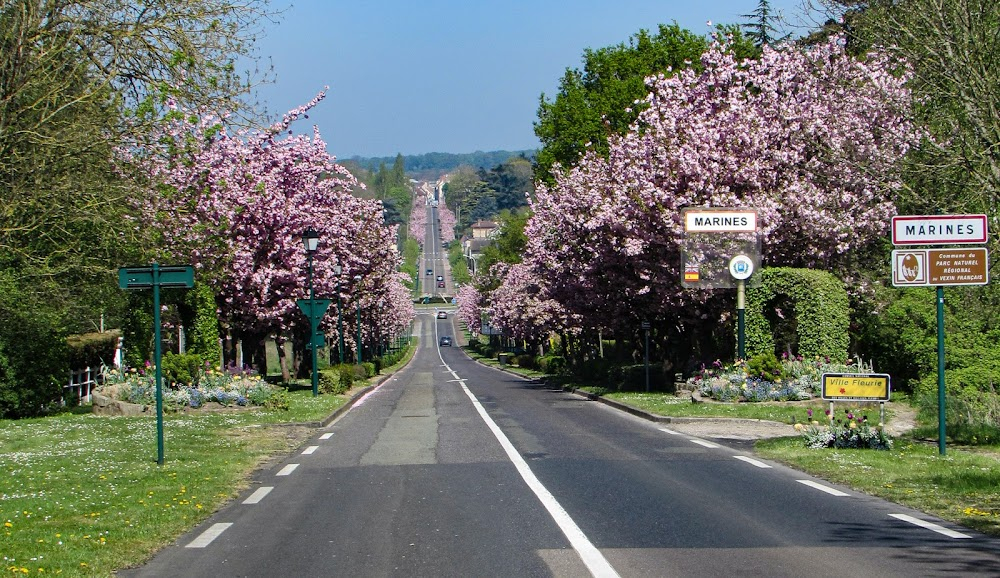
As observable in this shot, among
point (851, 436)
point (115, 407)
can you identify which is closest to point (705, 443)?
point (851, 436)

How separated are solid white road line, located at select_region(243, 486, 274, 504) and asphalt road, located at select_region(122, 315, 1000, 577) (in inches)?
1.3

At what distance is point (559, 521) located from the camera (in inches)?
383

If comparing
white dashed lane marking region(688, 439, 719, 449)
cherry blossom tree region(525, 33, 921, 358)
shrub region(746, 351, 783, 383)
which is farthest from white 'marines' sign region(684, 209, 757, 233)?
white dashed lane marking region(688, 439, 719, 449)

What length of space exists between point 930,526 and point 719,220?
58.8 feet

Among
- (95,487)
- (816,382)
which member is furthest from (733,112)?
(95,487)

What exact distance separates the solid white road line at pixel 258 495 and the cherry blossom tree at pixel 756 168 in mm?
20196

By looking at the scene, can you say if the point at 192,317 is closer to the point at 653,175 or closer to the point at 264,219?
the point at 264,219

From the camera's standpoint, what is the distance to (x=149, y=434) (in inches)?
725

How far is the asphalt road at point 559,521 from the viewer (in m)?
7.89

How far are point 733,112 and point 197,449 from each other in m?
20.8

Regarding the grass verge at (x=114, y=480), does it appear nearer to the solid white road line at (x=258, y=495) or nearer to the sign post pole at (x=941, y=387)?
the solid white road line at (x=258, y=495)

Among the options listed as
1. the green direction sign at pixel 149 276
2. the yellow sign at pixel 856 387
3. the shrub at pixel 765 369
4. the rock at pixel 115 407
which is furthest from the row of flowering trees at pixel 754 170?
the green direction sign at pixel 149 276

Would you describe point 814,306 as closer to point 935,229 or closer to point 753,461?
point 935,229

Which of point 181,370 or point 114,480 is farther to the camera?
point 181,370
